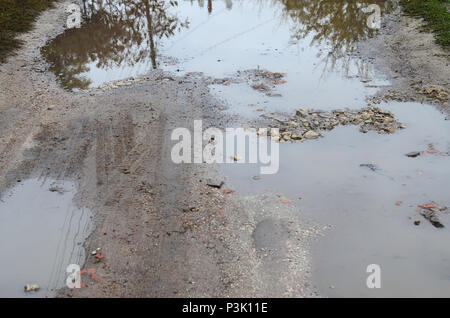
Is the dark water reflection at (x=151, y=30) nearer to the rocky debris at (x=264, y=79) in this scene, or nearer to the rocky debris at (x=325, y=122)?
the rocky debris at (x=264, y=79)

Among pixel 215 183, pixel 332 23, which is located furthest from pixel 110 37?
pixel 215 183

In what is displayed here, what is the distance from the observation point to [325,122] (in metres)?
6.72

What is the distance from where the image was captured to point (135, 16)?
1183 centimetres

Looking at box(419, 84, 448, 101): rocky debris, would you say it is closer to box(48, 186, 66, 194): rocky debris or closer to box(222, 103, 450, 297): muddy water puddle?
box(222, 103, 450, 297): muddy water puddle

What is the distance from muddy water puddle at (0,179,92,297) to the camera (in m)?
4.08

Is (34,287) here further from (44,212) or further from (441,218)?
(441,218)

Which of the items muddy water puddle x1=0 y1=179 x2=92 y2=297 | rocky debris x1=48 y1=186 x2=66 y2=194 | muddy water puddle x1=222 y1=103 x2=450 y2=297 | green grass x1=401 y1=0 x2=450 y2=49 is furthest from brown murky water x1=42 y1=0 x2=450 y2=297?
rocky debris x1=48 y1=186 x2=66 y2=194

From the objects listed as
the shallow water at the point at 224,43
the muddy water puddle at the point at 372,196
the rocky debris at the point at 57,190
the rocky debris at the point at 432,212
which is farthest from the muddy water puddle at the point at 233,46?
the rocky debris at the point at 57,190

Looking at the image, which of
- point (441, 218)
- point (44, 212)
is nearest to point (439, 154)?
point (441, 218)

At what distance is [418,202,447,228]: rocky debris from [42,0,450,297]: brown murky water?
87 mm

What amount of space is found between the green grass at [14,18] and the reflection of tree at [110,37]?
3.01ft

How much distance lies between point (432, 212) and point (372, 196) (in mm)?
737

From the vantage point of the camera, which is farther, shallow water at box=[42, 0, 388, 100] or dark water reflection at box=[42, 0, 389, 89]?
dark water reflection at box=[42, 0, 389, 89]

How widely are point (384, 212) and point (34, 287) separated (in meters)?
4.18
